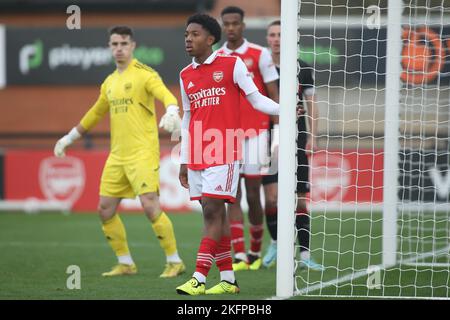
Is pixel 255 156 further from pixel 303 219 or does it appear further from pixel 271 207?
pixel 303 219

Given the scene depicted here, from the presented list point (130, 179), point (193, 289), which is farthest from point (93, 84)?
point (193, 289)

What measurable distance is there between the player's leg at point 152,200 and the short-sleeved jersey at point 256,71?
48.4 inches

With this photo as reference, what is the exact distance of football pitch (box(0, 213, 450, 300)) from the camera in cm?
770

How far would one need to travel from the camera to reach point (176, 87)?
2141 centimetres

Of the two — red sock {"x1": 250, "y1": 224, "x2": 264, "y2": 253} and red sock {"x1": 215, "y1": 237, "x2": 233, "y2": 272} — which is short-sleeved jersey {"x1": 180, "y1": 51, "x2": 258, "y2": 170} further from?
red sock {"x1": 250, "y1": 224, "x2": 264, "y2": 253}

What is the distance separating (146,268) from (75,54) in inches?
474

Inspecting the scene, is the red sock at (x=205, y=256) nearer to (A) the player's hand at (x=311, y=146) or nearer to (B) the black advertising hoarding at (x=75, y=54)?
(A) the player's hand at (x=311, y=146)

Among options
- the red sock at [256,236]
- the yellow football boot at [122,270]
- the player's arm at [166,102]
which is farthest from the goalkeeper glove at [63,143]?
the red sock at [256,236]

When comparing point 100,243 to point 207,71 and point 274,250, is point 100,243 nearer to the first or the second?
point 274,250

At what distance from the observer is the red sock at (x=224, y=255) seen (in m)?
7.58

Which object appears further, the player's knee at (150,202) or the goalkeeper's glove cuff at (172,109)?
the player's knee at (150,202)

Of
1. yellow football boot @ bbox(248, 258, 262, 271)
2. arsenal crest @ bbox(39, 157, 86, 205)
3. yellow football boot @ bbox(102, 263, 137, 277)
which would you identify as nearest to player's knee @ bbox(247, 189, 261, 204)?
yellow football boot @ bbox(248, 258, 262, 271)

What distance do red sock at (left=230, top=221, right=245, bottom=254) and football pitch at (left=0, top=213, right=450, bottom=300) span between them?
13.5 inches

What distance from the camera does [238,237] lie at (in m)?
9.92
